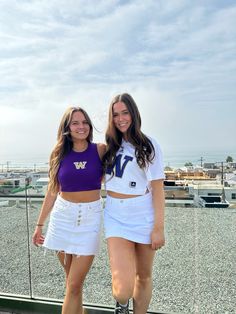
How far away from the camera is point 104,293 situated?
2.88 metres

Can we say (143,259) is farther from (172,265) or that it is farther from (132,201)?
(172,265)

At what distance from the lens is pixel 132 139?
2.10 m

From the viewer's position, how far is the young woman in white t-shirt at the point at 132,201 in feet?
6.55

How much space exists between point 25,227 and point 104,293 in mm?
948

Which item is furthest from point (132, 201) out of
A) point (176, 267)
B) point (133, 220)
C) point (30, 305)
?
point (30, 305)

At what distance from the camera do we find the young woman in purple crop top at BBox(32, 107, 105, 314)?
2100 mm

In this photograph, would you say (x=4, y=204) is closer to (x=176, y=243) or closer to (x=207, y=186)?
(x=176, y=243)

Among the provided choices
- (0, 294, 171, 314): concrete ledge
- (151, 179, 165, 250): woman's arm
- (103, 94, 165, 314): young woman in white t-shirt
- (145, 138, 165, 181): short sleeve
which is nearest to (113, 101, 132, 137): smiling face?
(103, 94, 165, 314): young woman in white t-shirt

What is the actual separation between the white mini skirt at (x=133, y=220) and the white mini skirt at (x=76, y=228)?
0.12 m

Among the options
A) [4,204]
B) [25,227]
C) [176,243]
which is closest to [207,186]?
[176,243]

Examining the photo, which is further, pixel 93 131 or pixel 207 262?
pixel 207 262

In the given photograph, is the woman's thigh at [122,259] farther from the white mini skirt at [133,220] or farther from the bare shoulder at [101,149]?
the bare shoulder at [101,149]

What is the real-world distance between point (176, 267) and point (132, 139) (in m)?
1.39

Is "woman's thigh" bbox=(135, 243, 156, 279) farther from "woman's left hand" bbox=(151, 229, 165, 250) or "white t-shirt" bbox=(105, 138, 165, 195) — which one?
"white t-shirt" bbox=(105, 138, 165, 195)
